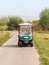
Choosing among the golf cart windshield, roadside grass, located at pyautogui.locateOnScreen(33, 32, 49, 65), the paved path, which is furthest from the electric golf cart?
the paved path

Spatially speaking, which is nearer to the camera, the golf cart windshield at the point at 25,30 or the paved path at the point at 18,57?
the paved path at the point at 18,57

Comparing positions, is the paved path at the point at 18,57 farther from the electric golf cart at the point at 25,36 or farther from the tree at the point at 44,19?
the tree at the point at 44,19

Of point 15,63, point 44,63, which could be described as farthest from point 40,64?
point 15,63

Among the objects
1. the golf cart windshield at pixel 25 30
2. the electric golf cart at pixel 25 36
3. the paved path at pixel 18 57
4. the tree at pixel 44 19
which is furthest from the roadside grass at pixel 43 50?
the tree at pixel 44 19

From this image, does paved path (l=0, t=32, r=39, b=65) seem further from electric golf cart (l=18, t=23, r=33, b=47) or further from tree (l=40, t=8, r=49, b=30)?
tree (l=40, t=8, r=49, b=30)

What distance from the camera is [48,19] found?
10475cm

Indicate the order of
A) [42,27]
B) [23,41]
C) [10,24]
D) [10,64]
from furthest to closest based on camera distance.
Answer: [10,24], [42,27], [23,41], [10,64]

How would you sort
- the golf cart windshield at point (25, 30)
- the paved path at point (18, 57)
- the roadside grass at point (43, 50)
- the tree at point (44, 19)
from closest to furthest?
the paved path at point (18, 57), the roadside grass at point (43, 50), the golf cart windshield at point (25, 30), the tree at point (44, 19)

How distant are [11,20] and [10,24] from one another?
12.1 ft

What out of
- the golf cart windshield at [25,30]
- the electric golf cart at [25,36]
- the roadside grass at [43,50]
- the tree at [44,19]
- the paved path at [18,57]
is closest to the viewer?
the paved path at [18,57]

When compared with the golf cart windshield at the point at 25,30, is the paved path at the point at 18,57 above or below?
below

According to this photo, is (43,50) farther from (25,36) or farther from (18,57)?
(18,57)

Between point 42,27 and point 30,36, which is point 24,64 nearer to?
point 30,36

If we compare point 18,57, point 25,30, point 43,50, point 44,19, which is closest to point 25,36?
point 25,30
